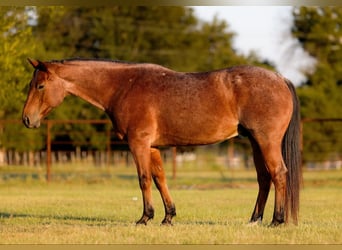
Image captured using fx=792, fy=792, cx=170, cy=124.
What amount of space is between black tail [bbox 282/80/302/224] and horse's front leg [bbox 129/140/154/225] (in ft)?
6.32

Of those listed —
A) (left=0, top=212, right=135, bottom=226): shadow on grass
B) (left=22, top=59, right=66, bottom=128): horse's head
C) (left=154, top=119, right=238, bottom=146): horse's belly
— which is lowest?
(left=0, top=212, right=135, bottom=226): shadow on grass

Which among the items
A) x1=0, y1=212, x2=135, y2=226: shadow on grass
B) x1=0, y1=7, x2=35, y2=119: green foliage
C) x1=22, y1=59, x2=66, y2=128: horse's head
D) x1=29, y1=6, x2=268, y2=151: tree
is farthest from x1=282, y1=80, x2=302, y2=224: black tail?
x1=29, y1=6, x2=268, y2=151: tree

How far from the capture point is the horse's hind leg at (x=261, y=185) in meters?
11.4

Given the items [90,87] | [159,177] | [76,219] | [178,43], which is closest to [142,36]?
[178,43]

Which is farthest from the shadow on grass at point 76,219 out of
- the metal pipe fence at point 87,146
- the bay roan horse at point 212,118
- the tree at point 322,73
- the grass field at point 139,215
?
the tree at point 322,73

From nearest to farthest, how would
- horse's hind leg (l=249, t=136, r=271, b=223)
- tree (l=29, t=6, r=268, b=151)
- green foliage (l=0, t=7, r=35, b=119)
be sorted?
horse's hind leg (l=249, t=136, r=271, b=223) < green foliage (l=0, t=7, r=35, b=119) < tree (l=29, t=6, r=268, b=151)

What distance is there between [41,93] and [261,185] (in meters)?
3.52

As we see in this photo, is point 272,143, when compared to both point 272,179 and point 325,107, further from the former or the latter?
point 325,107

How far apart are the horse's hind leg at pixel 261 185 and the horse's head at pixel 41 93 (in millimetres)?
3026

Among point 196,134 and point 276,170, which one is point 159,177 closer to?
point 196,134

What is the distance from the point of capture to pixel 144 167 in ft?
36.7

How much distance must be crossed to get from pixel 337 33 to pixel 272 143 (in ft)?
140

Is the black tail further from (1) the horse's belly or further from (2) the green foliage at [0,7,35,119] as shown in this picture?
(2) the green foliage at [0,7,35,119]

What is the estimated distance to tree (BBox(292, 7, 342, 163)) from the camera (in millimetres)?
44562
